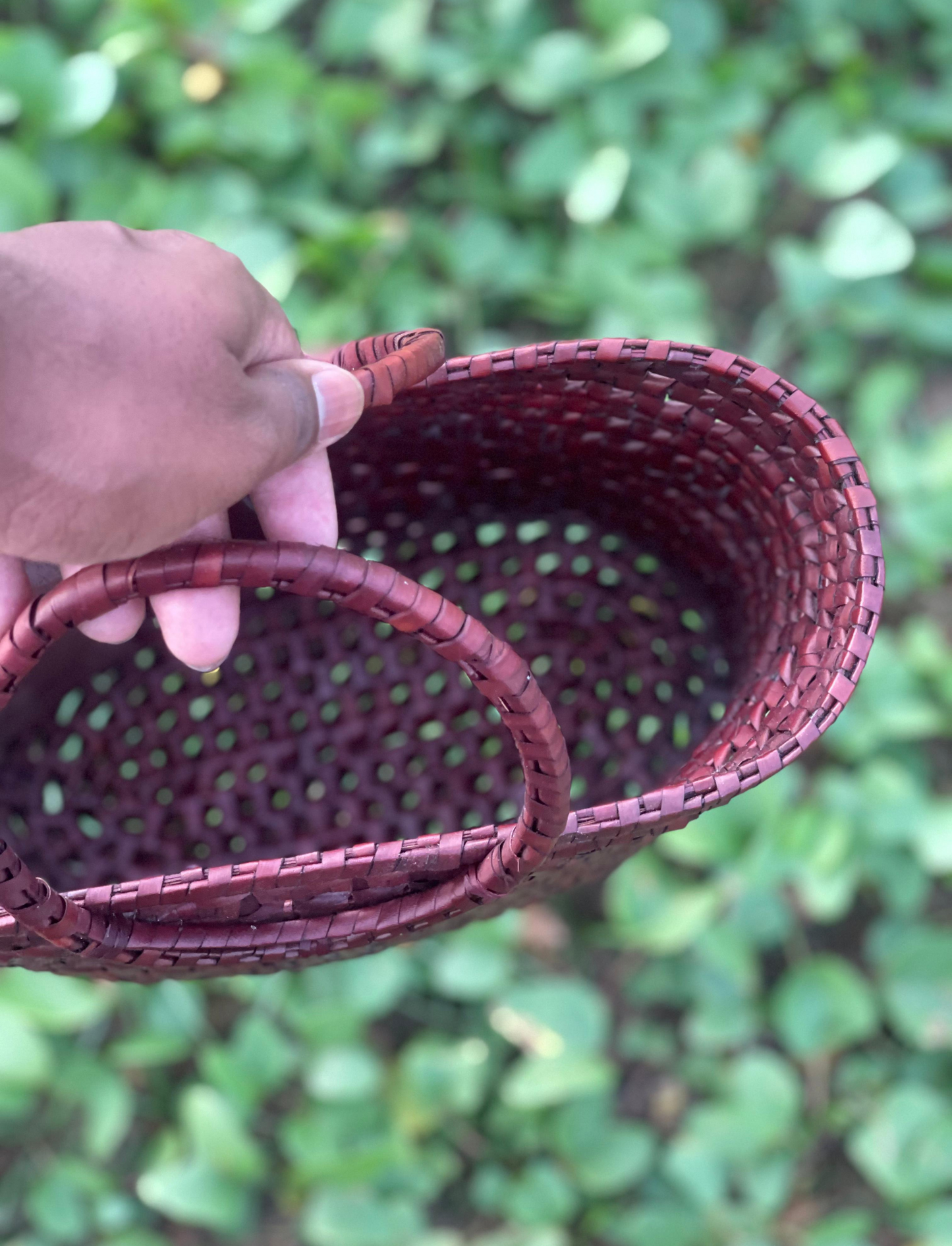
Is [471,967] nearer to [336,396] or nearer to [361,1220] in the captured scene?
[361,1220]

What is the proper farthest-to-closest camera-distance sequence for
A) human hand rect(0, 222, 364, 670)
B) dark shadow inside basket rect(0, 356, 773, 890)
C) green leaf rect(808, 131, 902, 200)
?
green leaf rect(808, 131, 902, 200) < dark shadow inside basket rect(0, 356, 773, 890) < human hand rect(0, 222, 364, 670)

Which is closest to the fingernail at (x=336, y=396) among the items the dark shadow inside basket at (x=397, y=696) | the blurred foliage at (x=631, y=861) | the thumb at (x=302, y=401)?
the thumb at (x=302, y=401)

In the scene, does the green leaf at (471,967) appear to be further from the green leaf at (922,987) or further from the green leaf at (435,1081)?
the green leaf at (922,987)

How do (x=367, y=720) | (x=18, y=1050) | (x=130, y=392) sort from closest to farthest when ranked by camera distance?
(x=130, y=392) → (x=367, y=720) → (x=18, y=1050)

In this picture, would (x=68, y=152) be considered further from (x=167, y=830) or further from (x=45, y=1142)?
(x=45, y=1142)

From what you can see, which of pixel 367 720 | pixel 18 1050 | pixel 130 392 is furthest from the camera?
pixel 18 1050

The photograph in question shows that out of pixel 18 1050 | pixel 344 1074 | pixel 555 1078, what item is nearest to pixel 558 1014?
pixel 555 1078

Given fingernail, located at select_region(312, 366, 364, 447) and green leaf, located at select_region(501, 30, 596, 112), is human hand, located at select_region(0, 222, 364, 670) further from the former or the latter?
green leaf, located at select_region(501, 30, 596, 112)

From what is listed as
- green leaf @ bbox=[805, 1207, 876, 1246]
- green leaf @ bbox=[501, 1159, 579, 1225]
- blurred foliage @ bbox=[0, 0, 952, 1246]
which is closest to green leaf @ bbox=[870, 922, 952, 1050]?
blurred foliage @ bbox=[0, 0, 952, 1246]
